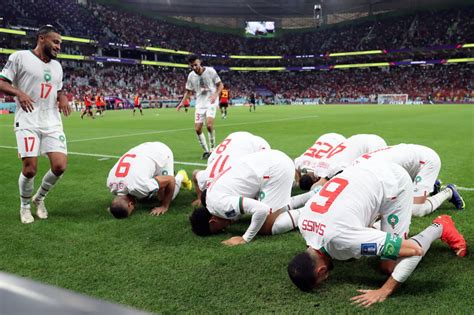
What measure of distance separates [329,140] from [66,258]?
4358 millimetres

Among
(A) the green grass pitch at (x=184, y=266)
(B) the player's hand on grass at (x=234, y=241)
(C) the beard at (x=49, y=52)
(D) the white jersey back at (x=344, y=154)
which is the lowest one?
(A) the green grass pitch at (x=184, y=266)

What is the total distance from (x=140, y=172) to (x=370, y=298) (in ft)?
11.1

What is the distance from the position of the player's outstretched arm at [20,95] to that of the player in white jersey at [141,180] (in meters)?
1.32

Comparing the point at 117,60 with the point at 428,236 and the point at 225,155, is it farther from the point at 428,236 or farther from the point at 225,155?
the point at 428,236

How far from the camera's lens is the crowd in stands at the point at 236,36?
176 ft

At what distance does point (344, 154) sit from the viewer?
589 centimetres

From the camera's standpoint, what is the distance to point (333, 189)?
342 cm

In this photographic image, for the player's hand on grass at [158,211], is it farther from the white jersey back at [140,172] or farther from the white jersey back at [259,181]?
the white jersey back at [259,181]

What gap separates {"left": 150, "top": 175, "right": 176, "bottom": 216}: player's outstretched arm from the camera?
545cm

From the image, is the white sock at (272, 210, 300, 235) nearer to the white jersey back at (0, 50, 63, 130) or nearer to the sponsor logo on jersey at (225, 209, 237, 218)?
the sponsor logo on jersey at (225, 209, 237, 218)

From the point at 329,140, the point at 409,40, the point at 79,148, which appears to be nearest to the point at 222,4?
the point at 409,40

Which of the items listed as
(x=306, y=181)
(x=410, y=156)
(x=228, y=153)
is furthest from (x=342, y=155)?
(x=228, y=153)

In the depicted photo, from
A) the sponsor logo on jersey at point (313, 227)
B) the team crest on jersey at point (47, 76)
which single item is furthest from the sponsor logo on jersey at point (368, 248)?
the team crest on jersey at point (47, 76)

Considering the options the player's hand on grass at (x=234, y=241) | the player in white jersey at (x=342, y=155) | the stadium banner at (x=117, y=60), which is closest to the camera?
the player's hand on grass at (x=234, y=241)
